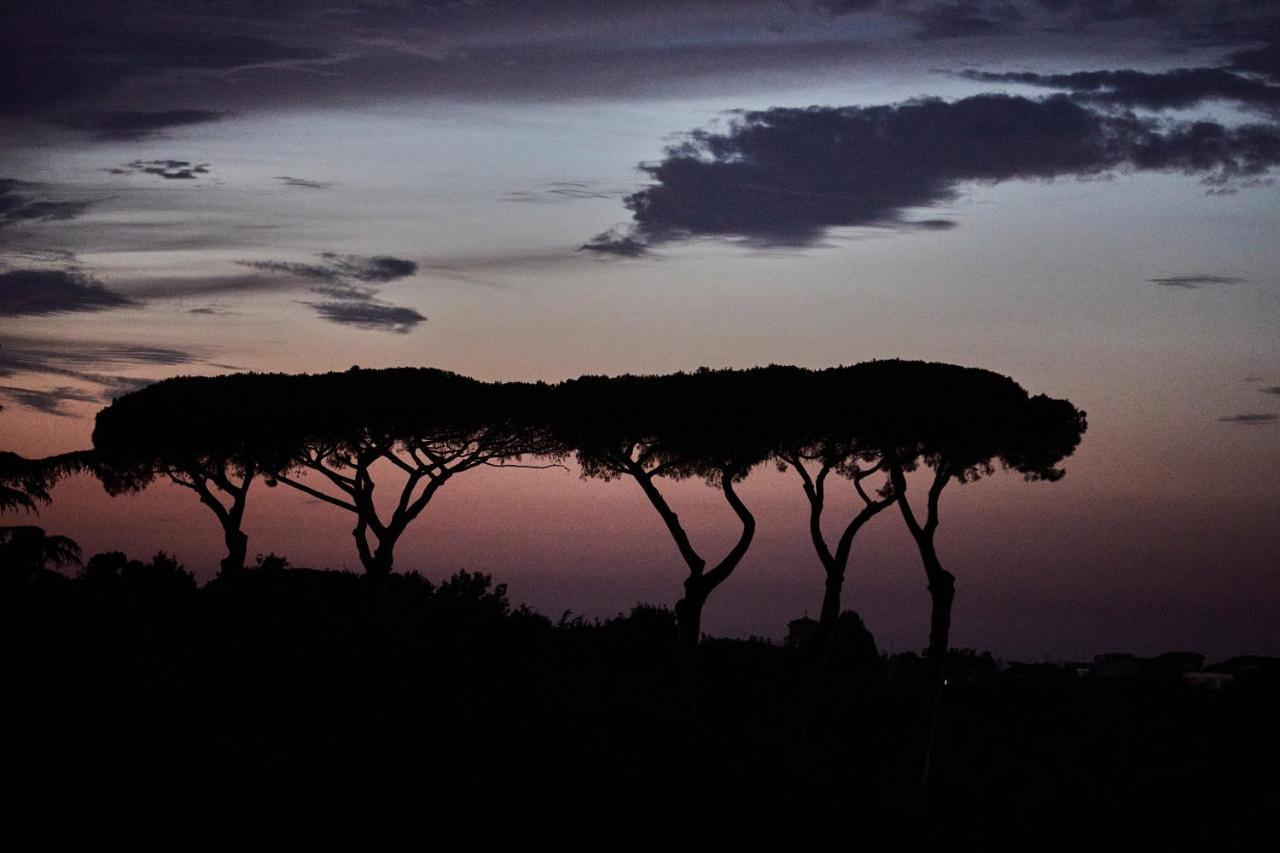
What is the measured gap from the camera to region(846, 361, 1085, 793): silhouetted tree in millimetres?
27688

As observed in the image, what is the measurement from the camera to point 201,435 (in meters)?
35.9

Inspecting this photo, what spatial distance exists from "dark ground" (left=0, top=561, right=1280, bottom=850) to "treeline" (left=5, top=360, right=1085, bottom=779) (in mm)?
2699

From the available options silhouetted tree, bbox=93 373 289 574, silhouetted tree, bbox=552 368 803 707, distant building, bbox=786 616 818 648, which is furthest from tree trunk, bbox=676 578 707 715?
distant building, bbox=786 616 818 648

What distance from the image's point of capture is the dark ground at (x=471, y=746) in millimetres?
16234

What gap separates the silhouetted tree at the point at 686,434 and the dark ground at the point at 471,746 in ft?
9.16

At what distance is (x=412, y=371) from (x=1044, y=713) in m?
16.9

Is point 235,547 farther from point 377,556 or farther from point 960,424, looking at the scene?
point 960,424

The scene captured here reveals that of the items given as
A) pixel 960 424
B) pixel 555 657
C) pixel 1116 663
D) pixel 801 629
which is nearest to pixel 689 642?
pixel 555 657

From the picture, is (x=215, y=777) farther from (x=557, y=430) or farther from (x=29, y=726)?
(x=557, y=430)

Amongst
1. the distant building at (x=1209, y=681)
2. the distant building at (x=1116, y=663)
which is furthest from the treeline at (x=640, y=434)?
the distant building at (x=1116, y=663)

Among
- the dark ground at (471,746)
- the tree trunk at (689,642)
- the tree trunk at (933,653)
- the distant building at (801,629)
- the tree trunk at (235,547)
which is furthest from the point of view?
the distant building at (801,629)

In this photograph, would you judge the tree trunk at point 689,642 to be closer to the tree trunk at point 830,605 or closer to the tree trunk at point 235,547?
the tree trunk at point 830,605

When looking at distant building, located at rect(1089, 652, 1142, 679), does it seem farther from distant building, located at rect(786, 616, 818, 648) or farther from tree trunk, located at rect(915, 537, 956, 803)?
tree trunk, located at rect(915, 537, 956, 803)

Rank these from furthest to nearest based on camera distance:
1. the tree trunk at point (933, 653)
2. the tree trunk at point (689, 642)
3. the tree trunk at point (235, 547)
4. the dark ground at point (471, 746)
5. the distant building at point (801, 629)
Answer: the distant building at point (801, 629) < the tree trunk at point (235, 547) < the tree trunk at point (689, 642) < the tree trunk at point (933, 653) < the dark ground at point (471, 746)
